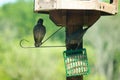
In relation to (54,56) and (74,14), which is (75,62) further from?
(54,56)

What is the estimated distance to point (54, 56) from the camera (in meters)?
25.3

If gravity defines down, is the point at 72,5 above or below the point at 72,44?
above

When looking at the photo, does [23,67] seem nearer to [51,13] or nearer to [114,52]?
[114,52]

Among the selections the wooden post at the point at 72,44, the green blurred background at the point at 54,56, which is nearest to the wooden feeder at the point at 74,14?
the wooden post at the point at 72,44

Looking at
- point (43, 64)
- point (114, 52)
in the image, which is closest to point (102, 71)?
point (114, 52)

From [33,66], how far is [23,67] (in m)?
0.63

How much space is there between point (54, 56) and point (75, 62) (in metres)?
20.2

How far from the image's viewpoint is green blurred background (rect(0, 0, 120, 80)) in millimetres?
21469

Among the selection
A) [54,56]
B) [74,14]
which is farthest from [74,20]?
[54,56]

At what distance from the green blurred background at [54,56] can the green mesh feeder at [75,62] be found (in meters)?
11.0

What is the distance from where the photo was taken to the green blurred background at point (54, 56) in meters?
21.5

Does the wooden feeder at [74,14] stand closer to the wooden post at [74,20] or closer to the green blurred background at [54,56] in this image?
the wooden post at [74,20]

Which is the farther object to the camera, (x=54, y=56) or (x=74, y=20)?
(x=54, y=56)

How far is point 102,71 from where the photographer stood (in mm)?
30250
